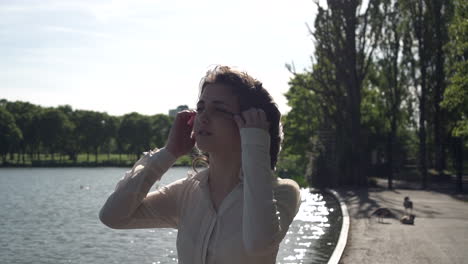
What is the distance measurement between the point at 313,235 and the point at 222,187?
16.2 metres

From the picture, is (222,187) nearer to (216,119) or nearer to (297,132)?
(216,119)

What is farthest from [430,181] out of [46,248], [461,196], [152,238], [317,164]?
[46,248]

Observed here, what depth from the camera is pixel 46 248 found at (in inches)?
751

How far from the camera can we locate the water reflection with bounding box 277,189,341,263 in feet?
47.8

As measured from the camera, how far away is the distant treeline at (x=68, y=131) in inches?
4161

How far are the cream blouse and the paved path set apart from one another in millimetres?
8643

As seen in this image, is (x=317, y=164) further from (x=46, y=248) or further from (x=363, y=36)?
(x=46, y=248)

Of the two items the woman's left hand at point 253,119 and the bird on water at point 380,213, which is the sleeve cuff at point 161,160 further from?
the bird on water at point 380,213

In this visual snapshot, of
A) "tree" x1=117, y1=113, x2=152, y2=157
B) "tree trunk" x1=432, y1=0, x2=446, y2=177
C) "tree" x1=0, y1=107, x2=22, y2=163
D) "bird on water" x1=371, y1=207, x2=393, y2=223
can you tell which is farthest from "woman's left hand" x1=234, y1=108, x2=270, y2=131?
"tree" x1=117, y1=113, x2=152, y2=157

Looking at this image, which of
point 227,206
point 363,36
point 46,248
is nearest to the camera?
point 227,206

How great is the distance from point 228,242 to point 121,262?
14549mm

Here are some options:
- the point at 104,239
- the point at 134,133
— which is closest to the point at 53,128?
the point at 134,133

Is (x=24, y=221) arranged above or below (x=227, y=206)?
below

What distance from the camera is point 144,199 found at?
2.54m
